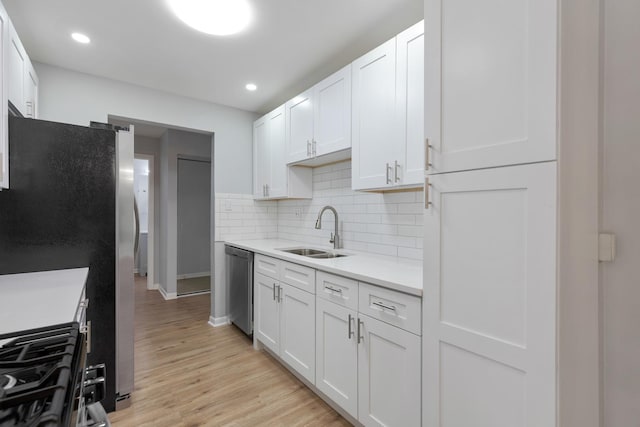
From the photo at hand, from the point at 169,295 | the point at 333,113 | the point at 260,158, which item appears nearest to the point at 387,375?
the point at 333,113

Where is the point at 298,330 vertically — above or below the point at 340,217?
below

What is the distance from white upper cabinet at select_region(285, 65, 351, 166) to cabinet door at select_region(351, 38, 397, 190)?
0.11 metres

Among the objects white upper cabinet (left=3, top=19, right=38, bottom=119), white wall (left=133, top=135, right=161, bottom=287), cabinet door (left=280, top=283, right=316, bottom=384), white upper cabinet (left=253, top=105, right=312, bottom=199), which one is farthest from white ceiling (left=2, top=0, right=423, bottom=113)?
white wall (left=133, top=135, right=161, bottom=287)

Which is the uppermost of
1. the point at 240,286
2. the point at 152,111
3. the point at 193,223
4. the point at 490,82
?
the point at 152,111

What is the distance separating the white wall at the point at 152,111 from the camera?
8.38 feet

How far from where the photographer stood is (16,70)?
173 centimetres

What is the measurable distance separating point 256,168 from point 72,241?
6.62ft

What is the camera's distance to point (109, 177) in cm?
187

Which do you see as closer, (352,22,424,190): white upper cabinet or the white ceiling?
(352,22,424,190): white upper cabinet

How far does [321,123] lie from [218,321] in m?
2.42

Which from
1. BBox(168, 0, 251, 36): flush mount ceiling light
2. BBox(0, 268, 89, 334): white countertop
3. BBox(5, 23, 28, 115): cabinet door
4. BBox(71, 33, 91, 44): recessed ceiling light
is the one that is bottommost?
BBox(0, 268, 89, 334): white countertop

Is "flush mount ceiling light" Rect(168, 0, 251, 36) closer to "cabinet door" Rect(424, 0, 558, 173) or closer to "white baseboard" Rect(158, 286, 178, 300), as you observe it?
"cabinet door" Rect(424, 0, 558, 173)

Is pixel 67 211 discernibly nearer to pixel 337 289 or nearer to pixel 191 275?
pixel 337 289

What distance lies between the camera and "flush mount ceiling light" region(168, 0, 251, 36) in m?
1.79
